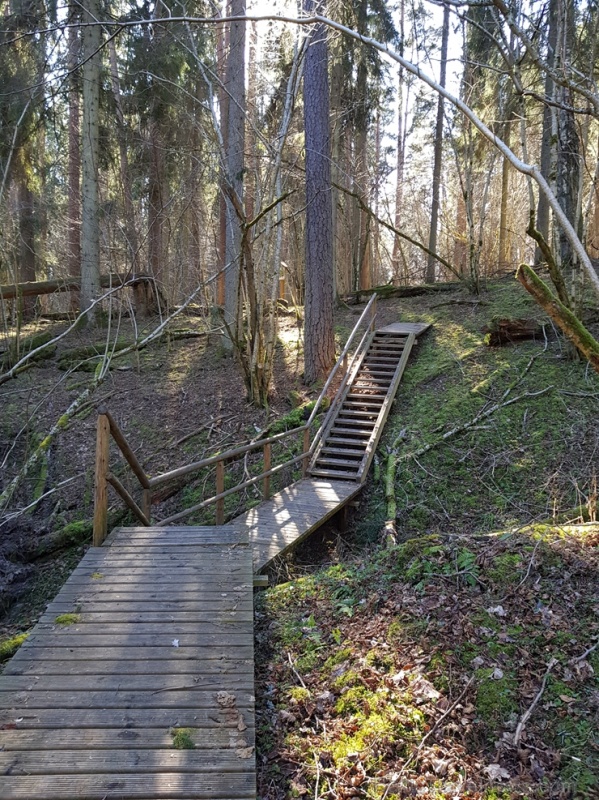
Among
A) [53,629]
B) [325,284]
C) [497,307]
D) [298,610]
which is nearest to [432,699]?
[298,610]

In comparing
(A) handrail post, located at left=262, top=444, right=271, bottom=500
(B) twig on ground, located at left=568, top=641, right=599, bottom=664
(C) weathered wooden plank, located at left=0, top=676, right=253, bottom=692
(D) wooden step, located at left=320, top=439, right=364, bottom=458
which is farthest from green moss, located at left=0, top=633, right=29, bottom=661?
(D) wooden step, located at left=320, top=439, right=364, bottom=458

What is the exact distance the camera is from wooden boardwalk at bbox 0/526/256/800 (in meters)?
2.56

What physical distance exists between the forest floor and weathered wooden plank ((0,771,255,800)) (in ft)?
1.31

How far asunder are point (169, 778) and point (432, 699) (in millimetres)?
1609

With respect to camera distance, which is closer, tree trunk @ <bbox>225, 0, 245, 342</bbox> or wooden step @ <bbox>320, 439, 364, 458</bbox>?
wooden step @ <bbox>320, 439, 364, 458</bbox>

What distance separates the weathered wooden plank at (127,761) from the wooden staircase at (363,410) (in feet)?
19.5

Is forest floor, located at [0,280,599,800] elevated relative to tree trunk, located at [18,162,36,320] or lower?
lower

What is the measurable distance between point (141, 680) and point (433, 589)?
224 centimetres

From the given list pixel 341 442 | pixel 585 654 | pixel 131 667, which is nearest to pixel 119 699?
pixel 131 667

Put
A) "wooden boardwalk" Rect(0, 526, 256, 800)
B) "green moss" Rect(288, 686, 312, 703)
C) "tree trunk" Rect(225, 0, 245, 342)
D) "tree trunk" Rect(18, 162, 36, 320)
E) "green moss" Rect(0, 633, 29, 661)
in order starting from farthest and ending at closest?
"tree trunk" Rect(18, 162, 36, 320)
"tree trunk" Rect(225, 0, 245, 342)
"green moss" Rect(0, 633, 29, 661)
"green moss" Rect(288, 686, 312, 703)
"wooden boardwalk" Rect(0, 526, 256, 800)

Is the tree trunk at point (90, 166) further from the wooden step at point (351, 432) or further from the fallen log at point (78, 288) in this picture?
the wooden step at point (351, 432)

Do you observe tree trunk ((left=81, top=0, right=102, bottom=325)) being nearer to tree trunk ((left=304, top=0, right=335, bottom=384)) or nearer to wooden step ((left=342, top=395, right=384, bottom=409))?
tree trunk ((left=304, top=0, right=335, bottom=384))

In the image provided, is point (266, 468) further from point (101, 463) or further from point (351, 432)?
point (101, 463)

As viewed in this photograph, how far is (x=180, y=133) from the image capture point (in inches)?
624
